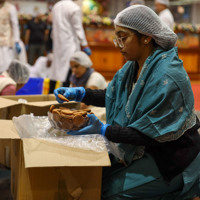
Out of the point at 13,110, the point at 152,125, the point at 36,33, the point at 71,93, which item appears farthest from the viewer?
the point at 36,33

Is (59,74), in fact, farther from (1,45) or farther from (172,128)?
(172,128)

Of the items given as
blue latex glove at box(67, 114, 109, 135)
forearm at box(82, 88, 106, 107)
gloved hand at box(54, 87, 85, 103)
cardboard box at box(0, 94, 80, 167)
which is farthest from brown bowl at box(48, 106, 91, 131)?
cardboard box at box(0, 94, 80, 167)

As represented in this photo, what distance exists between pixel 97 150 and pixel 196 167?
0.50 m

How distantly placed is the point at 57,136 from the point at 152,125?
429 millimetres

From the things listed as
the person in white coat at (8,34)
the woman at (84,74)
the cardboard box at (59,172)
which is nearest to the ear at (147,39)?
the cardboard box at (59,172)

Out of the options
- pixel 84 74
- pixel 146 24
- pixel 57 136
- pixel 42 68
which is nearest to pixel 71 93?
pixel 57 136

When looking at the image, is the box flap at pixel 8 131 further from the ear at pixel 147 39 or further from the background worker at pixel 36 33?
the background worker at pixel 36 33

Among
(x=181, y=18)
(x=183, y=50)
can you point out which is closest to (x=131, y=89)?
(x=183, y=50)

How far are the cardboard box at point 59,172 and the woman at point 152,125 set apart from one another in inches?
5.7

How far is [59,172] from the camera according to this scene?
4.73 feet

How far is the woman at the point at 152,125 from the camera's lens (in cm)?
151

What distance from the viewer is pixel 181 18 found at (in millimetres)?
10422

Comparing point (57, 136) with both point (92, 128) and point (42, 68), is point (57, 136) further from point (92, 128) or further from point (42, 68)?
point (42, 68)

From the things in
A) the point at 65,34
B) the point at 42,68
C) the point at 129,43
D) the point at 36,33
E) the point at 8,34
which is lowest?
the point at 42,68
